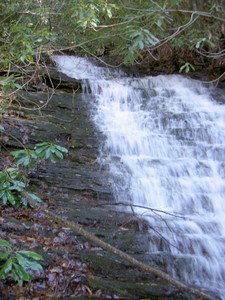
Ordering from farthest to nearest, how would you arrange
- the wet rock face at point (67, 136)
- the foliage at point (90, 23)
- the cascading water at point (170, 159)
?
the wet rock face at point (67, 136) → the foliage at point (90, 23) → the cascading water at point (170, 159)

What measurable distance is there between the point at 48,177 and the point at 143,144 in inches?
102

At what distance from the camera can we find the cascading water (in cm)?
476

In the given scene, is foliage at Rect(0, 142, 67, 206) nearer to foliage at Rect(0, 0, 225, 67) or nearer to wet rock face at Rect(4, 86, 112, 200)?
wet rock face at Rect(4, 86, 112, 200)

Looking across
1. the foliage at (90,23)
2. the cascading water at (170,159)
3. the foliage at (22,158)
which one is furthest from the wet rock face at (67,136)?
the foliage at (22,158)

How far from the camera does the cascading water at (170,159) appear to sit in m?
4.76

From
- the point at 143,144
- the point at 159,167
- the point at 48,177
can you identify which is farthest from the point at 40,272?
the point at 143,144

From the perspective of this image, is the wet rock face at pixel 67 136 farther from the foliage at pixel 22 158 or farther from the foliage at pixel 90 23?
the foliage at pixel 22 158

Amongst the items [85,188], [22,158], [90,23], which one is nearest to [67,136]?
[85,188]

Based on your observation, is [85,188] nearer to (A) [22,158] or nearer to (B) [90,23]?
(A) [22,158]

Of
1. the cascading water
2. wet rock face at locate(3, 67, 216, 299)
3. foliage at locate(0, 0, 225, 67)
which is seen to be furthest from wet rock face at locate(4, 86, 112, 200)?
foliage at locate(0, 0, 225, 67)

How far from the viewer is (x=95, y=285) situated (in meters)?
3.91

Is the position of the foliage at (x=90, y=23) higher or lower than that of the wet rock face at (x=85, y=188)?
higher

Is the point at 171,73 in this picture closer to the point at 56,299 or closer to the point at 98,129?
the point at 98,129

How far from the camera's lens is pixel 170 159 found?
7.35 meters
